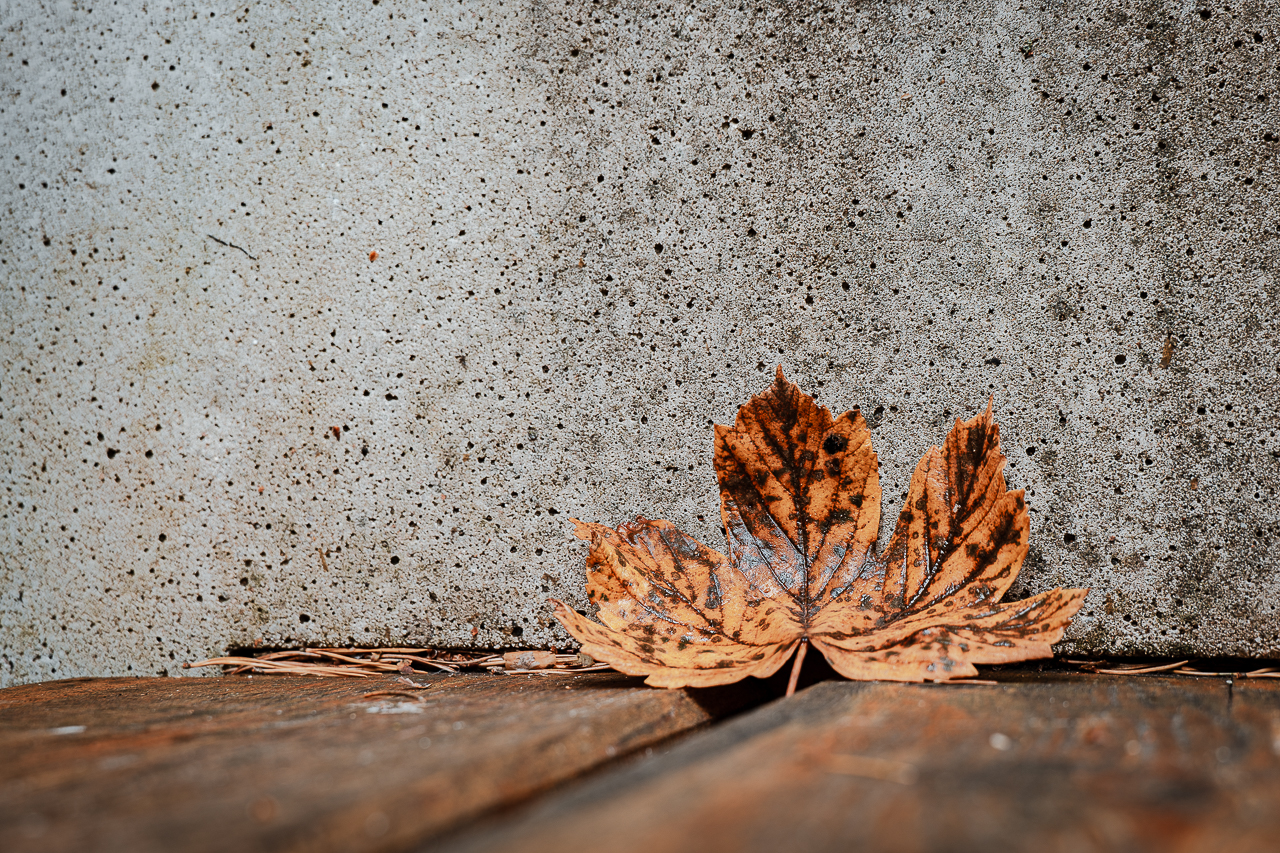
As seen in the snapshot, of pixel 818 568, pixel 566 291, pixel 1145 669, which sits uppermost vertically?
pixel 566 291

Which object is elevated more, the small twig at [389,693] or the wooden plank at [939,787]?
the wooden plank at [939,787]

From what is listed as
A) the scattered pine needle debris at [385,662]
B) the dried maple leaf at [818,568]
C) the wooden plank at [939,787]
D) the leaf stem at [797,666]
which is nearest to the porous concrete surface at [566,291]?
the scattered pine needle debris at [385,662]

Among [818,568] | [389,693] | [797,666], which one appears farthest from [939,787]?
[389,693]

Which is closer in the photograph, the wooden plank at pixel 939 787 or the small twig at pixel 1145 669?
the wooden plank at pixel 939 787

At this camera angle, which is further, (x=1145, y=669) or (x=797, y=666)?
(x=1145, y=669)

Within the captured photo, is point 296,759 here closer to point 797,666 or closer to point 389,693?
point 389,693

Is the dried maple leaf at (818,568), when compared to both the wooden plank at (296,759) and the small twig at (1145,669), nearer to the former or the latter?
the wooden plank at (296,759)
